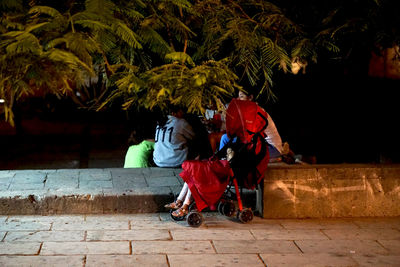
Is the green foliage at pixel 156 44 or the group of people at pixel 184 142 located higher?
the green foliage at pixel 156 44

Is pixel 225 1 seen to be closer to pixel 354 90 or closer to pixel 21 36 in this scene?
pixel 21 36

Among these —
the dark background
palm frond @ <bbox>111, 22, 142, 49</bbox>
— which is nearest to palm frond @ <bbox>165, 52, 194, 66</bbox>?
palm frond @ <bbox>111, 22, 142, 49</bbox>

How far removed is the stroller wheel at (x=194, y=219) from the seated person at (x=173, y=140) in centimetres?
222

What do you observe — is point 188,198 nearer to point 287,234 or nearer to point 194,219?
point 194,219

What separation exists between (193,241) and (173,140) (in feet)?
9.31

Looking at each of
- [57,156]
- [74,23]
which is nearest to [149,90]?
[74,23]

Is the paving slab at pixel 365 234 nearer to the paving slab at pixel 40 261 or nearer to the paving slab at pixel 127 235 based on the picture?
the paving slab at pixel 127 235

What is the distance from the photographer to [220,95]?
12.2 feet

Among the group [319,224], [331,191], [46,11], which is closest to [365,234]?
[319,224]

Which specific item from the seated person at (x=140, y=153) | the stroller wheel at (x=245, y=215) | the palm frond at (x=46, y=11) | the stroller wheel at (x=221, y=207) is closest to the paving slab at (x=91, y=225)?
the stroller wheel at (x=221, y=207)

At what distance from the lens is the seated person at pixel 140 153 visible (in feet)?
31.6

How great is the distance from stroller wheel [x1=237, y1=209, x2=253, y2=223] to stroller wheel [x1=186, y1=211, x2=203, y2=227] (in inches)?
21.8

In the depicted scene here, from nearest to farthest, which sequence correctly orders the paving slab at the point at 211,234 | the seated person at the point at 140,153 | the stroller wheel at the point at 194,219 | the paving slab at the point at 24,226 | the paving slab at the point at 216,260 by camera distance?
1. the paving slab at the point at 216,260
2. the paving slab at the point at 211,234
3. the paving slab at the point at 24,226
4. the stroller wheel at the point at 194,219
5. the seated person at the point at 140,153

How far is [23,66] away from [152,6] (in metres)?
1.62
